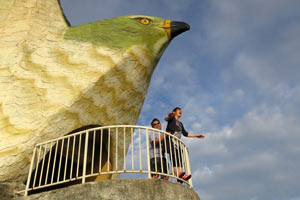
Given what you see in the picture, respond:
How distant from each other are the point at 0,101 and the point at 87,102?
1.87m

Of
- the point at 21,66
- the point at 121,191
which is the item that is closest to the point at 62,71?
the point at 21,66

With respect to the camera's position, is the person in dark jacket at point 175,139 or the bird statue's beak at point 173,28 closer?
the person in dark jacket at point 175,139

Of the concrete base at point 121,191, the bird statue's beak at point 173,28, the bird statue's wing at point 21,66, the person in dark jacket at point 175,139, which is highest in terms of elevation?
the bird statue's beak at point 173,28

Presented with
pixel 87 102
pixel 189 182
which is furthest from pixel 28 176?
pixel 189 182

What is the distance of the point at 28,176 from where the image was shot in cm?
586

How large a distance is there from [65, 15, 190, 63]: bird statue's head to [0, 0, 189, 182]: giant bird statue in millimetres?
26

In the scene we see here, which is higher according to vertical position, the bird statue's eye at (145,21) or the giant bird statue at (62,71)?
the bird statue's eye at (145,21)

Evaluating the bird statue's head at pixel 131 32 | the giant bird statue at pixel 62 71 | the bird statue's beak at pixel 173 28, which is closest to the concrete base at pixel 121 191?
the giant bird statue at pixel 62 71

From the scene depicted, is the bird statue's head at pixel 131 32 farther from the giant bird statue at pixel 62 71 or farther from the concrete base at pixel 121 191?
the concrete base at pixel 121 191

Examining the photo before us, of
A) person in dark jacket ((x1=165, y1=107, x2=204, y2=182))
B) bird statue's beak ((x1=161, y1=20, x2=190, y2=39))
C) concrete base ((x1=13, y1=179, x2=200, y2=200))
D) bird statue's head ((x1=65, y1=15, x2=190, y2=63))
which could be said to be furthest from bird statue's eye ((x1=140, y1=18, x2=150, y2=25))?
concrete base ((x1=13, y1=179, x2=200, y2=200))

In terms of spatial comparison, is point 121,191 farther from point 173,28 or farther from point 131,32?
point 173,28

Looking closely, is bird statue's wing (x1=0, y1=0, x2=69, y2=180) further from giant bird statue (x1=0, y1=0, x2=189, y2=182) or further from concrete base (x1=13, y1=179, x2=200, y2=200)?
concrete base (x1=13, y1=179, x2=200, y2=200)

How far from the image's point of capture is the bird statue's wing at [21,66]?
6.01m

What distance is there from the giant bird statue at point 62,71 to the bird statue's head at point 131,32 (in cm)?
3
